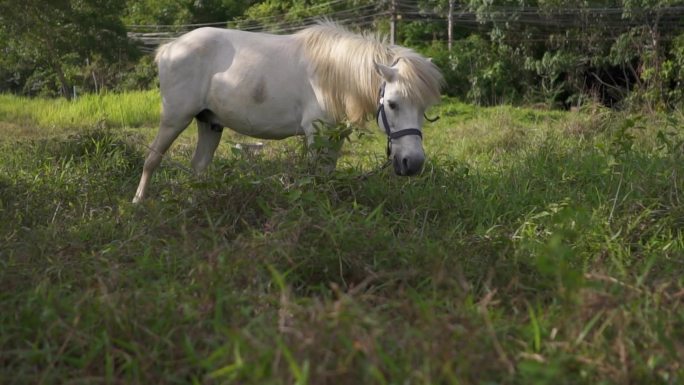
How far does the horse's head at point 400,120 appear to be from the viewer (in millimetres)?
4617

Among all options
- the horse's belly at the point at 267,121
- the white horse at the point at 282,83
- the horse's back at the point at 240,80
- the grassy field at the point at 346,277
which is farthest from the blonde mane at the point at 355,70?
the grassy field at the point at 346,277

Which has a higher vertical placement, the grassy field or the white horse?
the white horse

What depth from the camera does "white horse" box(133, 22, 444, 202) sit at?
4922mm

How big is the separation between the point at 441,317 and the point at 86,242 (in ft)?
7.17

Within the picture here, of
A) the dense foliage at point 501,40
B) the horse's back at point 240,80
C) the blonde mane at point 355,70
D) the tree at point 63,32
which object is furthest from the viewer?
the dense foliage at point 501,40

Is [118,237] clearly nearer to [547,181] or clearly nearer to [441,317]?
[441,317]

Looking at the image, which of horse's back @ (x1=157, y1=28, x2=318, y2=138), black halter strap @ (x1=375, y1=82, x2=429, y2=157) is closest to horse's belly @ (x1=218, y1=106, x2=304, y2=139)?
horse's back @ (x1=157, y1=28, x2=318, y2=138)

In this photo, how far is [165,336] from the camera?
8.29 feet

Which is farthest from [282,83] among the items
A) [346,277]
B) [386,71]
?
[346,277]

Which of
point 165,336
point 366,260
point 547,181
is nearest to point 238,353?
point 165,336

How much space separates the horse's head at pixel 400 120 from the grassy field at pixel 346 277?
186mm

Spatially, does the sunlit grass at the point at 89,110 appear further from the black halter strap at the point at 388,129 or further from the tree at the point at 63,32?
the black halter strap at the point at 388,129

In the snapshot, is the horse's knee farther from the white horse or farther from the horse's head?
the horse's head

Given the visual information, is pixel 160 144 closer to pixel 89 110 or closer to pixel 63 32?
pixel 89 110
